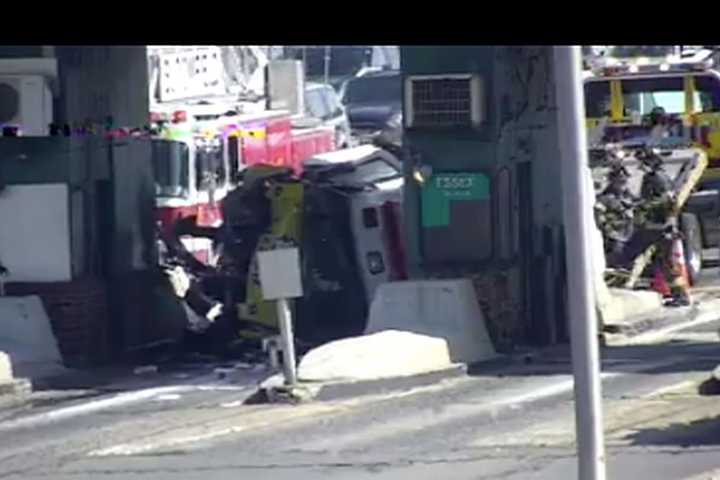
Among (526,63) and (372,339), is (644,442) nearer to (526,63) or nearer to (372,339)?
(372,339)

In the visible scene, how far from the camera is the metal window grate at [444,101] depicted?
18500mm

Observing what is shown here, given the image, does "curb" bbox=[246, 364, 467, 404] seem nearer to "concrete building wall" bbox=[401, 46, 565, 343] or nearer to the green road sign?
"concrete building wall" bbox=[401, 46, 565, 343]

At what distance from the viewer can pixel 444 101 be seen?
1859 centimetres

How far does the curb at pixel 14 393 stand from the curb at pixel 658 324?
5.09m

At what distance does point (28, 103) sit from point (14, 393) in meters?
3.66

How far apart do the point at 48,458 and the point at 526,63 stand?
699 centimetres

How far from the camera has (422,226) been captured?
18.8 m

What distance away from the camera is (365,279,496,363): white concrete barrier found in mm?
17906

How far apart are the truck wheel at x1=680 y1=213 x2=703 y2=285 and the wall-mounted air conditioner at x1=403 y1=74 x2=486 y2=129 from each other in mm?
6109

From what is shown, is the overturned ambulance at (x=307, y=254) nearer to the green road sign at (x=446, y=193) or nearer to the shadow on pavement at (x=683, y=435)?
the green road sign at (x=446, y=193)

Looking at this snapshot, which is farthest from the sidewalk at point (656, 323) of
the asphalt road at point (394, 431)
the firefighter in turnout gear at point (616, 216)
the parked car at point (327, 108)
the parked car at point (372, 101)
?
the parked car at point (372, 101)

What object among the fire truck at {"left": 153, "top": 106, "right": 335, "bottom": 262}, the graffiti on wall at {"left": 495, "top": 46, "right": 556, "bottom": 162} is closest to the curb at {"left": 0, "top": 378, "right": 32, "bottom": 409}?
the graffiti on wall at {"left": 495, "top": 46, "right": 556, "bottom": 162}

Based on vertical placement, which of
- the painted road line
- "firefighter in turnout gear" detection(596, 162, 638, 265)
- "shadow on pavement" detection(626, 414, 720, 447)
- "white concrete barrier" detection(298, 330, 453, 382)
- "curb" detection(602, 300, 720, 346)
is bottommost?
the painted road line

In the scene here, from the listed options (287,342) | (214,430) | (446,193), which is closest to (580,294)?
(214,430)
